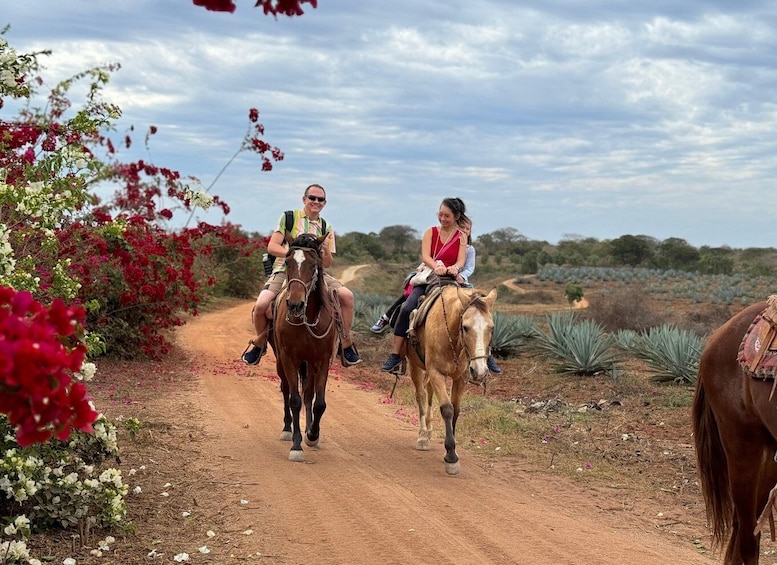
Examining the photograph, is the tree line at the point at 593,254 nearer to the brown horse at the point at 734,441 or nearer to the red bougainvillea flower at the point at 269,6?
the brown horse at the point at 734,441

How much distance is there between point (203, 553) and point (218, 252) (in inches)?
925

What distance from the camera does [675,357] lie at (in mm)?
13523

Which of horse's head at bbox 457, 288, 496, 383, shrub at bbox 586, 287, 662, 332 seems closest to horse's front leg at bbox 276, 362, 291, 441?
horse's head at bbox 457, 288, 496, 383

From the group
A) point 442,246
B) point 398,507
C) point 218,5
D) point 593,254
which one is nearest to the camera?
point 218,5

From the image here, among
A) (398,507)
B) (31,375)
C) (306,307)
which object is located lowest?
(398,507)

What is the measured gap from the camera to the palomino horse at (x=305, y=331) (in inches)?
308

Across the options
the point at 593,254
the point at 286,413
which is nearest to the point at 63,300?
the point at 286,413

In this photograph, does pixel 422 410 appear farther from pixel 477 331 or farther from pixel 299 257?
pixel 299 257

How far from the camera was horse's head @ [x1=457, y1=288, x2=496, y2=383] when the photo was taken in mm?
7352

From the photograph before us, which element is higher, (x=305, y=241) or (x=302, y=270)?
(x=305, y=241)

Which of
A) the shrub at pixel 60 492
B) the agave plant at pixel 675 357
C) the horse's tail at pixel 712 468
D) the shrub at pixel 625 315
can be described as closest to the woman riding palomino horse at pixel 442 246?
the horse's tail at pixel 712 468

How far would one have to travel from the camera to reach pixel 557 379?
14.1 meters

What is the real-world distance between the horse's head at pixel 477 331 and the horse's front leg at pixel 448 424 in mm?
564

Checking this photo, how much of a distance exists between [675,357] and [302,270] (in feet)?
26.6
